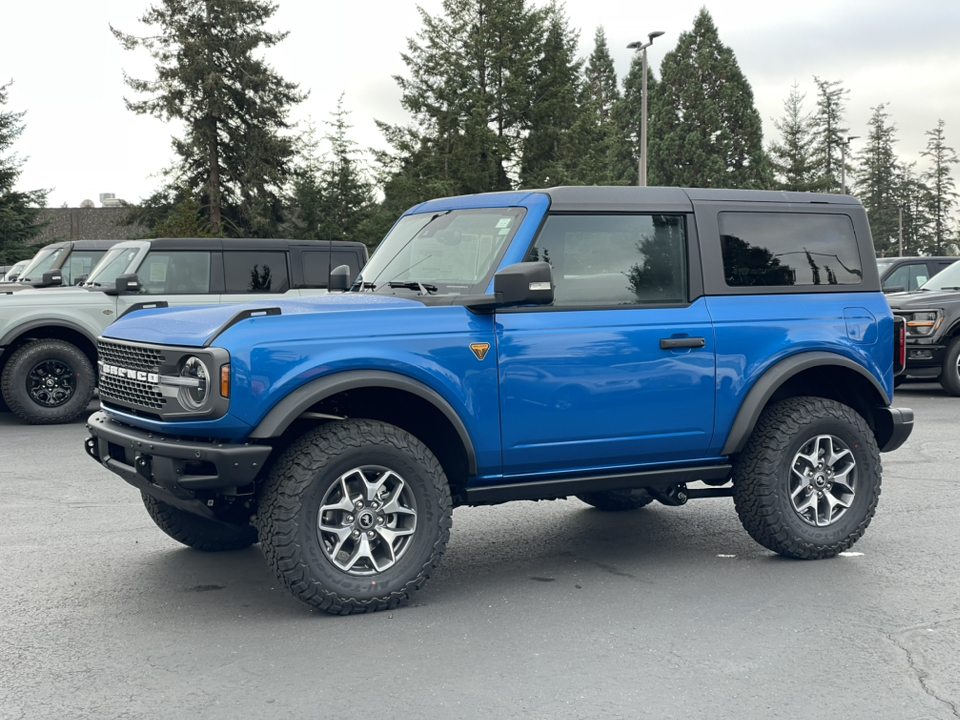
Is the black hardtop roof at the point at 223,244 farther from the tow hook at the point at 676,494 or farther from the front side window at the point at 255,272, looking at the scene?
the tow hook at the point at 676,494

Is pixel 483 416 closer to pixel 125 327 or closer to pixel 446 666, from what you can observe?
pixel 446 666

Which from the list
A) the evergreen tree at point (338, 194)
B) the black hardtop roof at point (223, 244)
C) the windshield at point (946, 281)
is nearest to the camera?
the black hardtop roof at point (223, 244)

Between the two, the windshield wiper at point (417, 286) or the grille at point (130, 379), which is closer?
the grille at point (130, 379)

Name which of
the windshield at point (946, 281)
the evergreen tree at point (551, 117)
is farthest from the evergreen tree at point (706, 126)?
the windshield at point (946, 281)

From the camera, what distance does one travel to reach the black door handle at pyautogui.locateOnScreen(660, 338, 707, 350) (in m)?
5.54

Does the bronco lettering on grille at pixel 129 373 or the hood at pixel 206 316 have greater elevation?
the hood at pixel 206 316

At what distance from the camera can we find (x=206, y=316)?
4.97 meters

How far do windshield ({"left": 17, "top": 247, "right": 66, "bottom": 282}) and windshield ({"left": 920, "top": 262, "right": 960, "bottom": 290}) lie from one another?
12932 millimetres

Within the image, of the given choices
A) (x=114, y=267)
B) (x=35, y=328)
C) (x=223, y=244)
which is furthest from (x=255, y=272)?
(x=35, y=328)

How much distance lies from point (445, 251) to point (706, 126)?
2346 inches

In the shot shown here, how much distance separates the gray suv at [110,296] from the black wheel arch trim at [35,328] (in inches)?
0.4

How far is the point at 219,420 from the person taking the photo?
4.65 meters

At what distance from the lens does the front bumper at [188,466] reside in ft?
15.2

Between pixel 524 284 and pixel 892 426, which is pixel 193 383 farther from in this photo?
pixel 892 426
